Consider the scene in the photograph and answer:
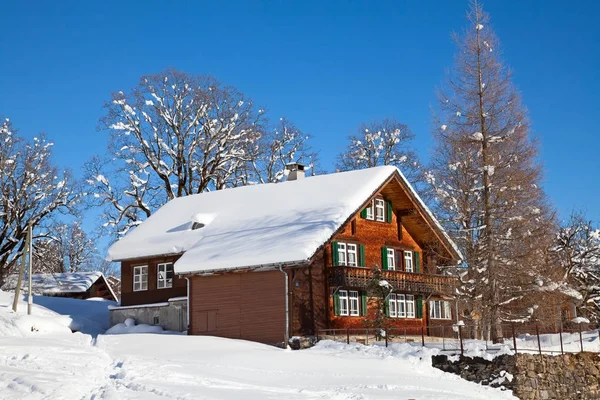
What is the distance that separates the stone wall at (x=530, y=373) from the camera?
95.0ft

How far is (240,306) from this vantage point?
35.1 meters

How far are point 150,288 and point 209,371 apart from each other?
55.4ft

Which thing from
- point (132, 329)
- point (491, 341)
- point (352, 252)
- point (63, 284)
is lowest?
point (491, 341)

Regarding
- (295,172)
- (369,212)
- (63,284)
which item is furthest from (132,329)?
(63,284)

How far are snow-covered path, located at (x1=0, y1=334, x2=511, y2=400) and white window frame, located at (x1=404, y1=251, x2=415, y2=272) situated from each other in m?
10.4

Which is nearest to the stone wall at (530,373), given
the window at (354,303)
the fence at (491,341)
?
the fence at (491,341)

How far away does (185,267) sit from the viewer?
119 feet

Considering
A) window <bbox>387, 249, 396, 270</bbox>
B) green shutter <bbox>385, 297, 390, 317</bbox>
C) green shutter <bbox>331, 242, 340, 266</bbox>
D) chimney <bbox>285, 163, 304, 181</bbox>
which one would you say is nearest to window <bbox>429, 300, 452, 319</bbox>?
window <bbox>387, 249, 396, 270</bbox>

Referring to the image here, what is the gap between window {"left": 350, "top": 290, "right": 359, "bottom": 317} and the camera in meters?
36.9

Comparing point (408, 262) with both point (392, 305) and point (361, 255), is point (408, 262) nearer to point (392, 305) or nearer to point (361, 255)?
point (392, 305)

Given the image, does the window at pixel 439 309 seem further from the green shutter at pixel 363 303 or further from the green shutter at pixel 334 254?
the green shutter at pixel 334 254

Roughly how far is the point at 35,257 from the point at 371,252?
28.0 m

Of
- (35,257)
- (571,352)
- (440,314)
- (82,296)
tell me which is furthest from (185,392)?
(82,296)

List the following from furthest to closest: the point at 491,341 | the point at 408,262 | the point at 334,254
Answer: the point at 408,262
the point at 334,254
the point at 491,341
